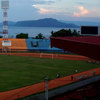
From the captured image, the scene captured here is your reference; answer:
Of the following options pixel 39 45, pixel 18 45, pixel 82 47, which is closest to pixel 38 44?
pixel 39 45

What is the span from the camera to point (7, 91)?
65.6 feet

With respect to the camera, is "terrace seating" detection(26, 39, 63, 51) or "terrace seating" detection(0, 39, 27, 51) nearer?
"terrace seating" detection(26, 39, 63, 51)

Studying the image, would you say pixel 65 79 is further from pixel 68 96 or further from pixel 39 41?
pixel 39 41

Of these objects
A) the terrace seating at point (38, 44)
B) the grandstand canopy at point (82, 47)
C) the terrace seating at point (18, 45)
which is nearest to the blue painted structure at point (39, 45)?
the terrace seating at point (38, 44)

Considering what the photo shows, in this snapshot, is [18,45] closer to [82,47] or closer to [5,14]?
[5,14]

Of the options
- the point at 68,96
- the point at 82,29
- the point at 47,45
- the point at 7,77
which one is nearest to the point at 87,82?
the point at 68,96

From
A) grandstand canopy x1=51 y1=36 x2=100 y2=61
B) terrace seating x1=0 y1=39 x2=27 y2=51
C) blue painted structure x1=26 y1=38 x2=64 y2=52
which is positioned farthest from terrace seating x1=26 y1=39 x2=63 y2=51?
grandstand canopy x1=51 y1=36 x2=100 y2=61

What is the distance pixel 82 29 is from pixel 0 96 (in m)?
34.4

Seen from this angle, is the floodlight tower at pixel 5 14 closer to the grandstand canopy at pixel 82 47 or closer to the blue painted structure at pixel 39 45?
the blue painted structure at pixel 39 45

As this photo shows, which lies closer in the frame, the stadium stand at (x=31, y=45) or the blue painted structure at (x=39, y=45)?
the blue painted structure at (x=39, y=45)

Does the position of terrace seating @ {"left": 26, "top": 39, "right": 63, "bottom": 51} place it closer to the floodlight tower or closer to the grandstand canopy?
the floodlight tower

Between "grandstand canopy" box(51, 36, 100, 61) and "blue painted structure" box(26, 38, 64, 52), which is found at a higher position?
"grandstand canopy" box(51, 36, 100, 61)

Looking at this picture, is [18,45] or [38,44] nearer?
[38,44]

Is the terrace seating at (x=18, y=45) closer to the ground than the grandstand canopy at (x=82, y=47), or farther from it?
closer to the ground
